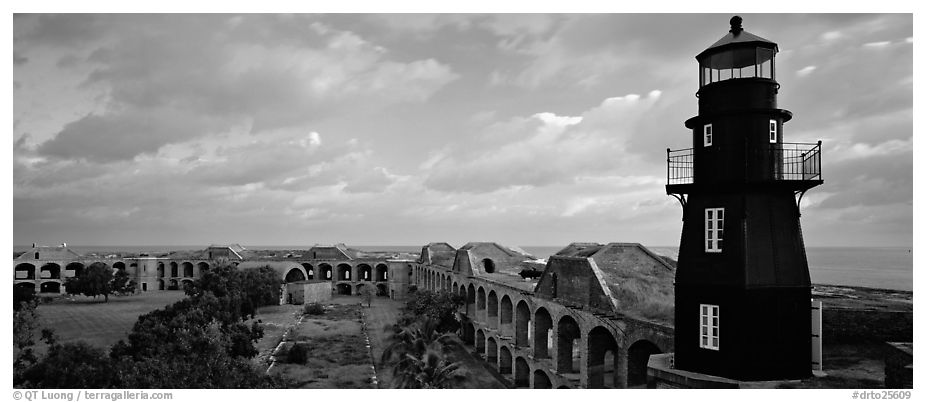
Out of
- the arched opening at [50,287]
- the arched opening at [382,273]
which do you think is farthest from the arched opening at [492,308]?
the arched opening at [50,287]

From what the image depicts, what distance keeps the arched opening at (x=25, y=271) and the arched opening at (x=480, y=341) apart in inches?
2747

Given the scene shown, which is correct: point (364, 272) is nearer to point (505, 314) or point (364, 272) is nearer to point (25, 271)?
point (25, 271)

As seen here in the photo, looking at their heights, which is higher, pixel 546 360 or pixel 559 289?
pixel 559 289

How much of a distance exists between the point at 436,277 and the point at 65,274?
55926mm

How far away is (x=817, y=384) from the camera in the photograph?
14492 millimetres

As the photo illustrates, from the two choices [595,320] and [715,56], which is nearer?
[715,56]

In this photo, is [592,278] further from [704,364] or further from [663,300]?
[704,364]

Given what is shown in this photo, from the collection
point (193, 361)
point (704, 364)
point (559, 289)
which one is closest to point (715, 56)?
point (704, 364)

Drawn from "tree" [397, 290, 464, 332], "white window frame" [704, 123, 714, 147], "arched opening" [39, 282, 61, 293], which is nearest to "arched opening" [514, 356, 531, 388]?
"tree" [397, 290, 464, 332]

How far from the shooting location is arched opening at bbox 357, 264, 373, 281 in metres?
90.0

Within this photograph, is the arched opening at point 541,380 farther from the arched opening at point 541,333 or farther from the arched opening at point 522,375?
the arched opening at point 522,375

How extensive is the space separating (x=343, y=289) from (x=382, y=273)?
695cm

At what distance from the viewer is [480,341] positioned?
44.8 meters

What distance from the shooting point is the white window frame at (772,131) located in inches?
570
